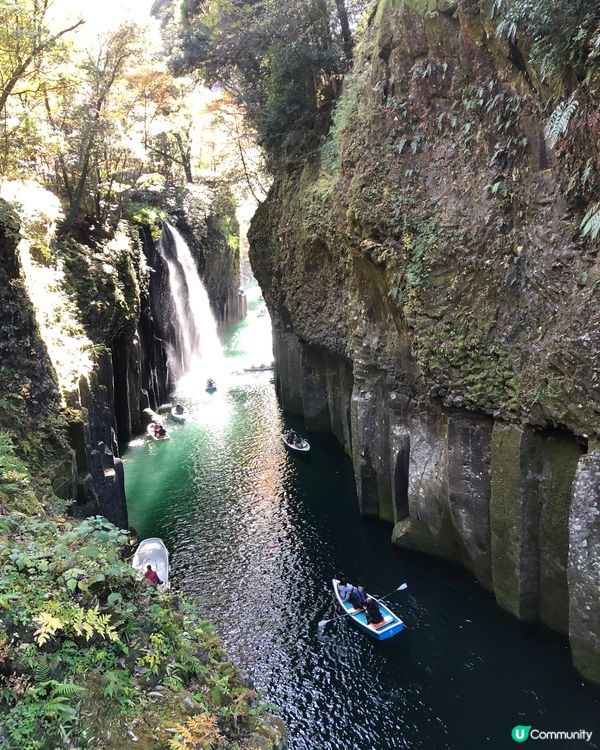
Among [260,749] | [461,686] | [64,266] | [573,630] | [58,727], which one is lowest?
[461,686]

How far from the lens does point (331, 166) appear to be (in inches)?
932

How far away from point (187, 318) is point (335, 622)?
33307 mm

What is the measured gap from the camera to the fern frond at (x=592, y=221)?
31.7 ft

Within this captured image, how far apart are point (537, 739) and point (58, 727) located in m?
9.74

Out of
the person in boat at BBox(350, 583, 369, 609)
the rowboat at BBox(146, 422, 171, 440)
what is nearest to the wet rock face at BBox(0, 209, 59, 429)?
the person in boat at BBox(350, 583, 369, 609)

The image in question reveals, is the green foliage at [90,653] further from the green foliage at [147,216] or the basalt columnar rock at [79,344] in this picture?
the green foliage at [147,216]

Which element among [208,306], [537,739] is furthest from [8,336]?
[208,306]

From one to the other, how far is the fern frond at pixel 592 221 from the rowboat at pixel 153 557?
14.0 meters

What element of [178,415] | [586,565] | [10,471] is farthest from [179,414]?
[586,565]

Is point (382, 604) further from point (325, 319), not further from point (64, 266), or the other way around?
point (64, 266)

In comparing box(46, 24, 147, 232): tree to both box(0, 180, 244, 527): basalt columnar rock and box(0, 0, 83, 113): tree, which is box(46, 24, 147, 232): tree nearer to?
box(0, 180, 244, 527): basalt columnar rock

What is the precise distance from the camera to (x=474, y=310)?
46.1 feet

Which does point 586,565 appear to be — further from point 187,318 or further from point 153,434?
point 187,318

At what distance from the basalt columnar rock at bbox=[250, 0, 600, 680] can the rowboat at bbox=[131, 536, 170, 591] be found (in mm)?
7345
